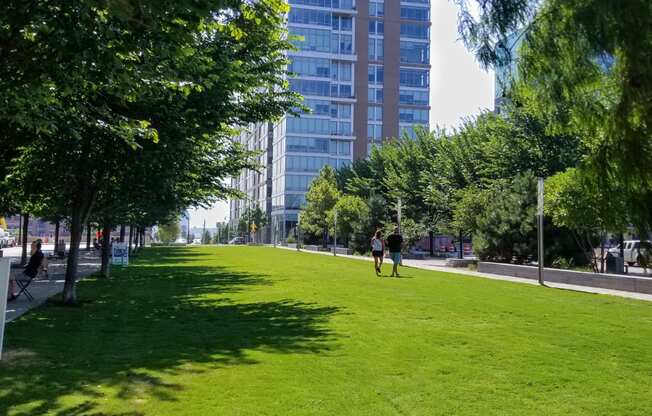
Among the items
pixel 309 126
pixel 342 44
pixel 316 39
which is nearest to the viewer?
pixel 316 39

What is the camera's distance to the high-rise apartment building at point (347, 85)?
10350cm

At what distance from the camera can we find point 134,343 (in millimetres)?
9352

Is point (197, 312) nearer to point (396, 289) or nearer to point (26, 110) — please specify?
point (26, 110)

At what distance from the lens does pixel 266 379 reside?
6996 mm

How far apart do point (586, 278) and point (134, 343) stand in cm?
1514

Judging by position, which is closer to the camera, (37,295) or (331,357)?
(331,357)

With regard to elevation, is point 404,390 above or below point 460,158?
below

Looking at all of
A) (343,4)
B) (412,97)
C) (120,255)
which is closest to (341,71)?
(343,4)

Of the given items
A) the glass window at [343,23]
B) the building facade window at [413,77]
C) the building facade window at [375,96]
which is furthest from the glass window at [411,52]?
the glass window at [343,23]

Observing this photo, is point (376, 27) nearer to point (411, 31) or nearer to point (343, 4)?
point (411, 31)

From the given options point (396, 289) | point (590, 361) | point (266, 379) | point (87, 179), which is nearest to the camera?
point (266, 379)

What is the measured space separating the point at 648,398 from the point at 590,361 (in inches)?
70.3

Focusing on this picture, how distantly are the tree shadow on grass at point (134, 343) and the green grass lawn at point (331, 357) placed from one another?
30mm

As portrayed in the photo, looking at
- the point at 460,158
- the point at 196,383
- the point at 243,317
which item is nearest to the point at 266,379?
the point at 196,383
